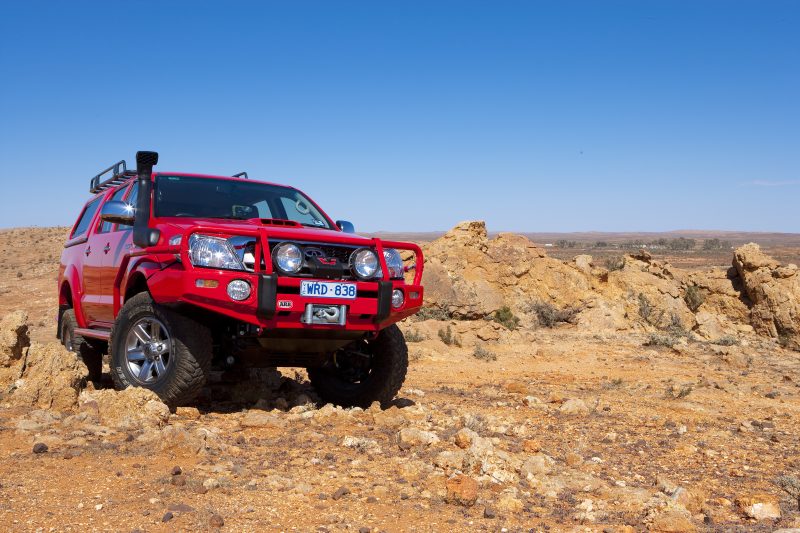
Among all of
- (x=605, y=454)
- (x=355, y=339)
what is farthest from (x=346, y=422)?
(x=605, y=454)

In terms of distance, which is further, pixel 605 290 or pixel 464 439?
pixel 605 290

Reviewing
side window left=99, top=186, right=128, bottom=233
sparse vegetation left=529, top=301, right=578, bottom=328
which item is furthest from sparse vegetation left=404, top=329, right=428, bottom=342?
side window left=99, top=186, right=128, bottom=233

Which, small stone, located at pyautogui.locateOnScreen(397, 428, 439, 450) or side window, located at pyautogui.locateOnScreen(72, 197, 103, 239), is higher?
side window, located at pyautogui.locateOnScreen(72, 197, 103, 239)

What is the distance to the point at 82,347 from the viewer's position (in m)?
→ 7.71

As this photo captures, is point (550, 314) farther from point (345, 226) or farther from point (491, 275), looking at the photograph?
point (345, 226)

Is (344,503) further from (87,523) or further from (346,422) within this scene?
(346,422)

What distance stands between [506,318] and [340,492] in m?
11.6

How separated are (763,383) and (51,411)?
8.30m

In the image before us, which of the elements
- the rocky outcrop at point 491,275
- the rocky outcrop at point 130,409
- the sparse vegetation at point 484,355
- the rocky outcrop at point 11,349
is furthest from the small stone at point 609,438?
the rocky outcrop at point 491,275

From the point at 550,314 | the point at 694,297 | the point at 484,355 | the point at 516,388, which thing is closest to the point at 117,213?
the point at 516,388

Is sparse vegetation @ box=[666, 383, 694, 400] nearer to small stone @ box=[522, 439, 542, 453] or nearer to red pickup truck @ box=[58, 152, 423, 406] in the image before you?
red pickup truck @ box=[58, 152, 423, 406]

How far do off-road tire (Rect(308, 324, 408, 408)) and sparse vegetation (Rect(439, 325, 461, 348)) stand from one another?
247 inches

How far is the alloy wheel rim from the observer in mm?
5891

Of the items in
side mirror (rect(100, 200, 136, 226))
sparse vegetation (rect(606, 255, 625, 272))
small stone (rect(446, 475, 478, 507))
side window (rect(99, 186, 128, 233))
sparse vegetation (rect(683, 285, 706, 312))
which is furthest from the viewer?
sparse vegetation (rect(606, 255, 625, 272))
